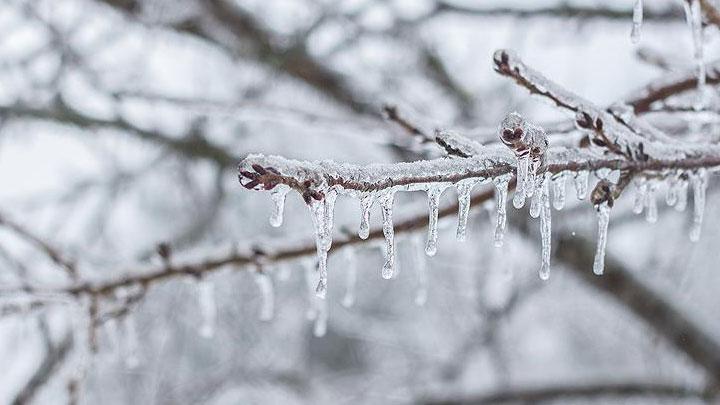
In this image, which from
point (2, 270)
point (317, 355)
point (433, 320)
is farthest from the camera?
point (317, 355)

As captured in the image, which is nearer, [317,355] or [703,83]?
[703,83]

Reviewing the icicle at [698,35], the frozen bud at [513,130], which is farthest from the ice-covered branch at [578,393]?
the frozen bud at [513,130]

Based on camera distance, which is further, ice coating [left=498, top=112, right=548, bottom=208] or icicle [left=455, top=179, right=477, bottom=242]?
icicle [left=455, top=179, right=477, bottom=242]

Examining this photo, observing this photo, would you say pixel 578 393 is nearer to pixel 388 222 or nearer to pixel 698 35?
pixel 698 35

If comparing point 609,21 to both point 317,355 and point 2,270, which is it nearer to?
point 2,270

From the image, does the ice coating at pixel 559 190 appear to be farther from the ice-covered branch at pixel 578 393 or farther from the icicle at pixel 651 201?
the ice-covered branch at pixel 578 393

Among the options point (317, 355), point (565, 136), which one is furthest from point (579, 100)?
point (317, 355)

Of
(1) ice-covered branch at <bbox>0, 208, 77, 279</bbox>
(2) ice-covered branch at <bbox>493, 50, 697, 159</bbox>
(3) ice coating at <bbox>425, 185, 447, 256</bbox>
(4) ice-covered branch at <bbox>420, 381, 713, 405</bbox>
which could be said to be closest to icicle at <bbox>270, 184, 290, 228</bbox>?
(3) ice coating at <bbox>425, 185, 447, 256</bbox>

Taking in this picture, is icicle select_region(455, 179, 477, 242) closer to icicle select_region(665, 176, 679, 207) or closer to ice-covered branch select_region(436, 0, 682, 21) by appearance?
icicle select_region(665, 176, 679, 207)
